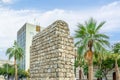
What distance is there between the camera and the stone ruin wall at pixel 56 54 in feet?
35.2

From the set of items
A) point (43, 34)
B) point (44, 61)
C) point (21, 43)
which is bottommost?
point (44, 61)

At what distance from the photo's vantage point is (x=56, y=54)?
10.8 metres

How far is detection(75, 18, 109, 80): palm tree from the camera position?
31.2 m

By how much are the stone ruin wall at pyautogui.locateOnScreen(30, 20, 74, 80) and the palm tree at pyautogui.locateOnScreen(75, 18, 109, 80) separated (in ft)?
63.3

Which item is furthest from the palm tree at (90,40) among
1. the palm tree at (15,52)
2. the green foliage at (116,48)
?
the palm tree at (15,52)

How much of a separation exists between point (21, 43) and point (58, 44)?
132707 mm

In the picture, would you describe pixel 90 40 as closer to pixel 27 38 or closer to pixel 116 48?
pixel 116 48

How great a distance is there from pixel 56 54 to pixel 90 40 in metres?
21.3

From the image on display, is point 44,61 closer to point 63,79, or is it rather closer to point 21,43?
point 63,79

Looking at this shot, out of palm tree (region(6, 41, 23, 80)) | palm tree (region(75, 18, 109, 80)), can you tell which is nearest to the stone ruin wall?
palm tree (region(75, 18, 109, 80))

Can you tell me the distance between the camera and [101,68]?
52406 mm

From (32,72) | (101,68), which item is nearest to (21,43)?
(101,68)

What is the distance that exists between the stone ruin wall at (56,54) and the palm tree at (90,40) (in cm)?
1929

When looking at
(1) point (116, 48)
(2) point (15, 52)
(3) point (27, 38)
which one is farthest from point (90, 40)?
(3) point (27, 38)
